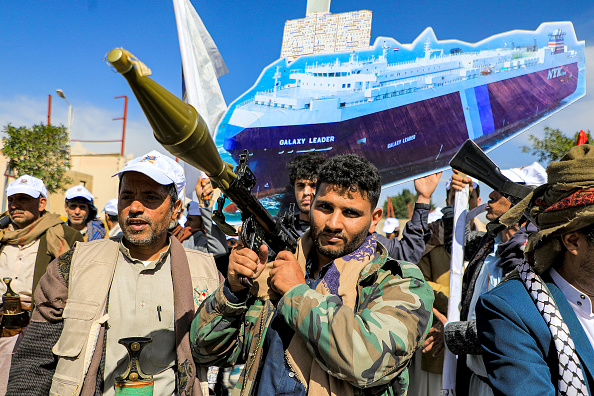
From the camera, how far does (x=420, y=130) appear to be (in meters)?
5.21

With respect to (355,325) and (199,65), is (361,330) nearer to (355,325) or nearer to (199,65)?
(355,325)

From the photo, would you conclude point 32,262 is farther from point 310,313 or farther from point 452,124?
point 452,124

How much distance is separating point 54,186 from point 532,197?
20996 mm

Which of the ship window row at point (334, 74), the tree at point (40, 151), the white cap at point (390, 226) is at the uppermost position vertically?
the tree at point (40, 151)

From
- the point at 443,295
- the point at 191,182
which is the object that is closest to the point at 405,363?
the point at 443,295

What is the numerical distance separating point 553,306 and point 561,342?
0.14 meters

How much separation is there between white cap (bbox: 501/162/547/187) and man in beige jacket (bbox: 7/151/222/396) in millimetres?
2453

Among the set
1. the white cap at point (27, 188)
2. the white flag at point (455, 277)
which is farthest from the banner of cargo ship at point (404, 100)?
the white cap at point (27, 188)

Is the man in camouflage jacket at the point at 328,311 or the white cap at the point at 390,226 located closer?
the man in camouflage jacket at the point at 328,311

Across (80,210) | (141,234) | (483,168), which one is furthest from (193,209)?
(483,168)

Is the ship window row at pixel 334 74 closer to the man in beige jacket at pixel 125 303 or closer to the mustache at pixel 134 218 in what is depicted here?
the man in beige jacket at pixel 125 303

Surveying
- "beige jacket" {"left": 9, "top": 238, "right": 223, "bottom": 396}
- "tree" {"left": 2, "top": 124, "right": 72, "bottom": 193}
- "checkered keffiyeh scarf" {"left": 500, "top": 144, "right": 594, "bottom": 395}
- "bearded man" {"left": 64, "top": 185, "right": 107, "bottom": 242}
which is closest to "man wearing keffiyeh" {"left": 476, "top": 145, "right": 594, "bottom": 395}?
"checkered keffiyeh scarf" {"left": 500, "top": 144, "right": 594, "bottom": 395}

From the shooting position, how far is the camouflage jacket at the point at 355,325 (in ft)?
5.60

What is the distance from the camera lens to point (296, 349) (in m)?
1.89
